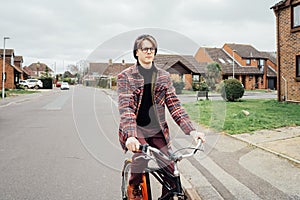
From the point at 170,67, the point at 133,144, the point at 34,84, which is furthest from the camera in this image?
the point at 34,84

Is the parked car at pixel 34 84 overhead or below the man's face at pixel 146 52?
overhead

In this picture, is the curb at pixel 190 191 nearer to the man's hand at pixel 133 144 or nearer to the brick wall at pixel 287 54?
the man's hand at pixel 133 144

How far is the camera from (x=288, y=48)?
15734mm

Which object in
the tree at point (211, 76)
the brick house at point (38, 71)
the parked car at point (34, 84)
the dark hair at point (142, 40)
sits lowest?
the tree at point (211, 76)

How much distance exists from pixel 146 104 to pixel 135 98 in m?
0.11

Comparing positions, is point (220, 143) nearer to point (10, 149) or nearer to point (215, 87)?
point (215, 87)

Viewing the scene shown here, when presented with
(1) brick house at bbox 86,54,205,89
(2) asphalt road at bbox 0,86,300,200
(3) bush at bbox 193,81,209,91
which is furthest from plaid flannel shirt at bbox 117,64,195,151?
(3) bush at bbox 193,81,209,91

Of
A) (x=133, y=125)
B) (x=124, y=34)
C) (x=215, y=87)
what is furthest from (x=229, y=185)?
(x=124, y=34)

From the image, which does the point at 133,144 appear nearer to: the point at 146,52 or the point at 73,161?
the point at 146,52

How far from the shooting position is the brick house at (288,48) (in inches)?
598

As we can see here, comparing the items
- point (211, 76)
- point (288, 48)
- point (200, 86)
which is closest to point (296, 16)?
point (288, 48)

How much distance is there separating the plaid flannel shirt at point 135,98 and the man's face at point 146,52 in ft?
0.33

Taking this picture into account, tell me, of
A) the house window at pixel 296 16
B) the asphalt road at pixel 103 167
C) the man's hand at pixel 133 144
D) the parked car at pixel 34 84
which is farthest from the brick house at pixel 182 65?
the parked car at pixel 34 84

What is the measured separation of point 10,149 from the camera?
6.52 m
